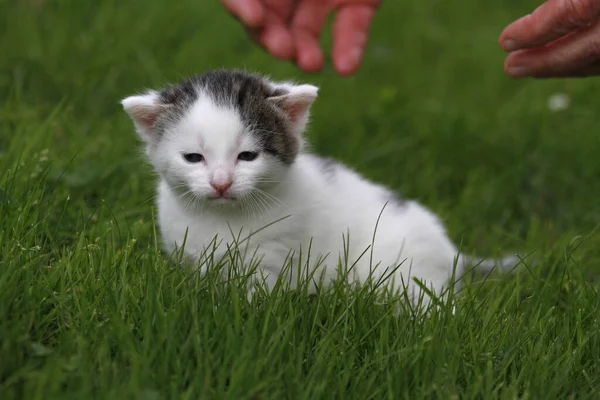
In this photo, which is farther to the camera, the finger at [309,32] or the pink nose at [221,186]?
the finger at [309,32]

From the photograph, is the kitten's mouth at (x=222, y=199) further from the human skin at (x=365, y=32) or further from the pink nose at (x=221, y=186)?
the human skin at (x=365, y=32)

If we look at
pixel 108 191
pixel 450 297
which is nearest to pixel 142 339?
pixel 450 297

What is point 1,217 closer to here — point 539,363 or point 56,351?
point 56,351

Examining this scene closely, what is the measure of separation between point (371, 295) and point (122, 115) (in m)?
3.16

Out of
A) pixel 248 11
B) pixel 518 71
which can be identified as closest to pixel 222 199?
pixel 248 11

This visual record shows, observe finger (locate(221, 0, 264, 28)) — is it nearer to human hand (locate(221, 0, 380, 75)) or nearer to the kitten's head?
human hand (locate(221, 0, 380, 75))

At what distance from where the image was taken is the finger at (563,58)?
403 centimetres

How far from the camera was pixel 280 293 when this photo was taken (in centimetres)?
334

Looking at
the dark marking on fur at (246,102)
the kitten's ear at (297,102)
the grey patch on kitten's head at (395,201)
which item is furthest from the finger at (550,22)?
the dark marking on fur at (246,102)

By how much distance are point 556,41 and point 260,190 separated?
6.10ft

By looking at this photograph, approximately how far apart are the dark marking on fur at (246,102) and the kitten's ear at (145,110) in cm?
4

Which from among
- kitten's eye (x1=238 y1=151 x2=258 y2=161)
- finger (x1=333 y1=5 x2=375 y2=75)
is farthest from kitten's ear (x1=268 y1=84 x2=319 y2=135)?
finger (x1=333 y1=5 x2=375 y2=75)

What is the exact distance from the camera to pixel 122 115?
5.83m

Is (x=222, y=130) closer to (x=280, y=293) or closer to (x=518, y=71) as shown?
(x=280, y=293)
